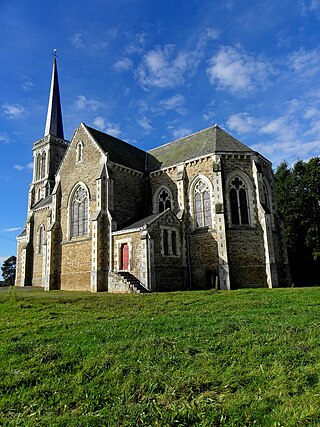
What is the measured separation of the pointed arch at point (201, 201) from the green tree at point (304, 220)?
1427cm

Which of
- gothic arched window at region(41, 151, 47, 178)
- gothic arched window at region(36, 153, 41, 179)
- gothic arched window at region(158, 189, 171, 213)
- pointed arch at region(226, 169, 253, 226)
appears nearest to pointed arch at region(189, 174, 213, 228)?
pointed arch at region(226, 169, 253, 226)

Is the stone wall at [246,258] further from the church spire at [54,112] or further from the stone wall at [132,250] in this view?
the church spire at [54,112]

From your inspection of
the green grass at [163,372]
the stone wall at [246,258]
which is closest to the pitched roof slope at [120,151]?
the stone wall at [246,258]

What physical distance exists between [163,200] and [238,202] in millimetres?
6536

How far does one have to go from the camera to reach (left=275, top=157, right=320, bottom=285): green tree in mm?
32594

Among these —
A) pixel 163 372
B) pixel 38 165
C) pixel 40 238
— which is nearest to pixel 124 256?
pixel 163 372

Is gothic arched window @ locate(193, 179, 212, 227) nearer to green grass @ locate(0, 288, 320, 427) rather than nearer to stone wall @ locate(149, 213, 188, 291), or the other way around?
stone wall @ locate(149, 213, 188, 291)

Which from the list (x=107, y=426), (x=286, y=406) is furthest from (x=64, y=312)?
(x=286, y=406)

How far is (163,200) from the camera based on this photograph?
26.6 metres

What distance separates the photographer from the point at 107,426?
338 cm

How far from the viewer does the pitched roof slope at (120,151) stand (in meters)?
26.4

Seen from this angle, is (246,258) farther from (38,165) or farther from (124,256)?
(38,165)

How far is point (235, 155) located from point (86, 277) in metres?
15.0

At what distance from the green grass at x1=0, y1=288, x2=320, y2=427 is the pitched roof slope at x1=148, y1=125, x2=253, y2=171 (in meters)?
17.7
